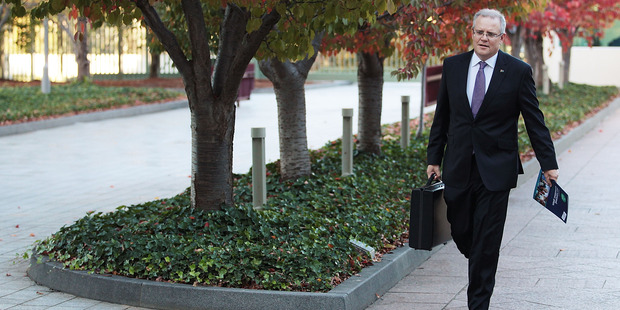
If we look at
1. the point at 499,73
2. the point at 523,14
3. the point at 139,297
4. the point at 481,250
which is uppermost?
the point at 523,14

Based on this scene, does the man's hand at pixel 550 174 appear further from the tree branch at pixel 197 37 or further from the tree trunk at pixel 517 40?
the tree trunk at pixel 517 40

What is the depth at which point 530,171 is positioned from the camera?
41.9 ft

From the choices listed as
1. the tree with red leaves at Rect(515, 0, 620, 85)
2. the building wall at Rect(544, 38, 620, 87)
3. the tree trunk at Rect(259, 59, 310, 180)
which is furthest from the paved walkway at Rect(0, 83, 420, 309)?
the building wall at Rect(544, 38, 620, 87)

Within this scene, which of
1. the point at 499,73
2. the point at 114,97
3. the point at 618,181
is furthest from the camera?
the point at 114,97

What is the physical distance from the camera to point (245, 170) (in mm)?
13422

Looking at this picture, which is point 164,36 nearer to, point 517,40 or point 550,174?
point 550,174

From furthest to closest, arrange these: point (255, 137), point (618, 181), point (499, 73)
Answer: point (618, 181) < point (255, 137) < point (499, 73)

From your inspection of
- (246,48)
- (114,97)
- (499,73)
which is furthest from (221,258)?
(114,97)

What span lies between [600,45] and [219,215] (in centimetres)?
3704

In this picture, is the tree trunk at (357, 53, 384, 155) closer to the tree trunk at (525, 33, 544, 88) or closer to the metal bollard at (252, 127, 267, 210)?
the metal bollard at (252, 127, 267, 210)

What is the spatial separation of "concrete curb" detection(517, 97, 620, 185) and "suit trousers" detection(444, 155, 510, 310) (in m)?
3.73

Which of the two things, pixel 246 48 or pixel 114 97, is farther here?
pixel 114 97

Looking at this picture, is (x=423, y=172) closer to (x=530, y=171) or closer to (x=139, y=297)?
(x=530, y=171)

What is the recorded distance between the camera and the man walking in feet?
17.7
